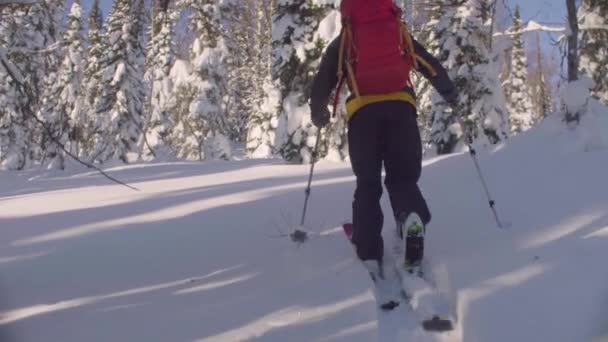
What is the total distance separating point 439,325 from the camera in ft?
8.89

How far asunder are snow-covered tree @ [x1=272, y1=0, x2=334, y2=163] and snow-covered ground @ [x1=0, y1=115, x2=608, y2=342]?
7.26 m

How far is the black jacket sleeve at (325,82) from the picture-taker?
4.07 m

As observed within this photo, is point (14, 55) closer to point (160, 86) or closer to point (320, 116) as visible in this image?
point (320, 116)

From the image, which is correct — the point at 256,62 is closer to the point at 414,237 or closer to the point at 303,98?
the point at 303,98

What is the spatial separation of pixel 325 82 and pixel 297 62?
922 cm

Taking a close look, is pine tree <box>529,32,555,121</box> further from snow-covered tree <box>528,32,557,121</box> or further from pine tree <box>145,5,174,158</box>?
pine tree <box>145,5,174,158</box>

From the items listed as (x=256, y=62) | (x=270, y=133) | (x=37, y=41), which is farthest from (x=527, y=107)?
(x=37, y=41)

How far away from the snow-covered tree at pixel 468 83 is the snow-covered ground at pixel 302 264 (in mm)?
10885

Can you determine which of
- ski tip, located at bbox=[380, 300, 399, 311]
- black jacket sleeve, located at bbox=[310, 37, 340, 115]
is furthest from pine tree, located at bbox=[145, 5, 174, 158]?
ski tip, located at bbox=[380, 300, 399, 311]

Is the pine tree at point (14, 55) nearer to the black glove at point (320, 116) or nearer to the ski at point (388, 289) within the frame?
the black glove at point (320, 116)

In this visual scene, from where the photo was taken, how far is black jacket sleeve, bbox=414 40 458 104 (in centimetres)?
417

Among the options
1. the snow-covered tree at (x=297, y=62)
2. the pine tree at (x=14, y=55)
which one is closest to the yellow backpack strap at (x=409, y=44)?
the pine tree at (x=14, y=55)

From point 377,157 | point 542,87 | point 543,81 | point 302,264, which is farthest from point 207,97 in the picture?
point 302,264

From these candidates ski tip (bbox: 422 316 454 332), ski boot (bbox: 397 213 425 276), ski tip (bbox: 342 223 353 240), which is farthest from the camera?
ski tip (bbox: 342 223 353 240)
